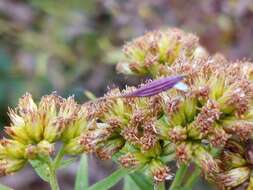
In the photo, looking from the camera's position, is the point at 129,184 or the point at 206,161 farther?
the point at 129,184


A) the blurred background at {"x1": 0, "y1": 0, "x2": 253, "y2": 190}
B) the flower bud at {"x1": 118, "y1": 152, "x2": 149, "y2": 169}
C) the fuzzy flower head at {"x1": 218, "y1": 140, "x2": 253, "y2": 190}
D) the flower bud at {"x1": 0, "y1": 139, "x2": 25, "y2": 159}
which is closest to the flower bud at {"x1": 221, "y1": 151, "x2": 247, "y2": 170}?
the fuzzy flower head at {"x1": 218, "y1": 140, "x2": 253, "y2": 190}

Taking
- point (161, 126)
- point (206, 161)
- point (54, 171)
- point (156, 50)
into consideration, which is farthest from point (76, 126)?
point (156, 50)

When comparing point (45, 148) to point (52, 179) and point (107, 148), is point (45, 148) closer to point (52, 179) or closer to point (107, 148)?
point (52, 179)

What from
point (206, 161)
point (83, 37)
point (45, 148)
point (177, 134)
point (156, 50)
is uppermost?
point (83, 37)

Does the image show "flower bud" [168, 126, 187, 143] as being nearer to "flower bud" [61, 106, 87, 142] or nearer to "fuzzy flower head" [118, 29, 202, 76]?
"flower bud" [61, 106, 87, 142]

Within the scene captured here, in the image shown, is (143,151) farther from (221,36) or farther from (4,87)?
(4,87)

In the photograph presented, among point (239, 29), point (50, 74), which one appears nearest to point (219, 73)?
point (239, 29)
